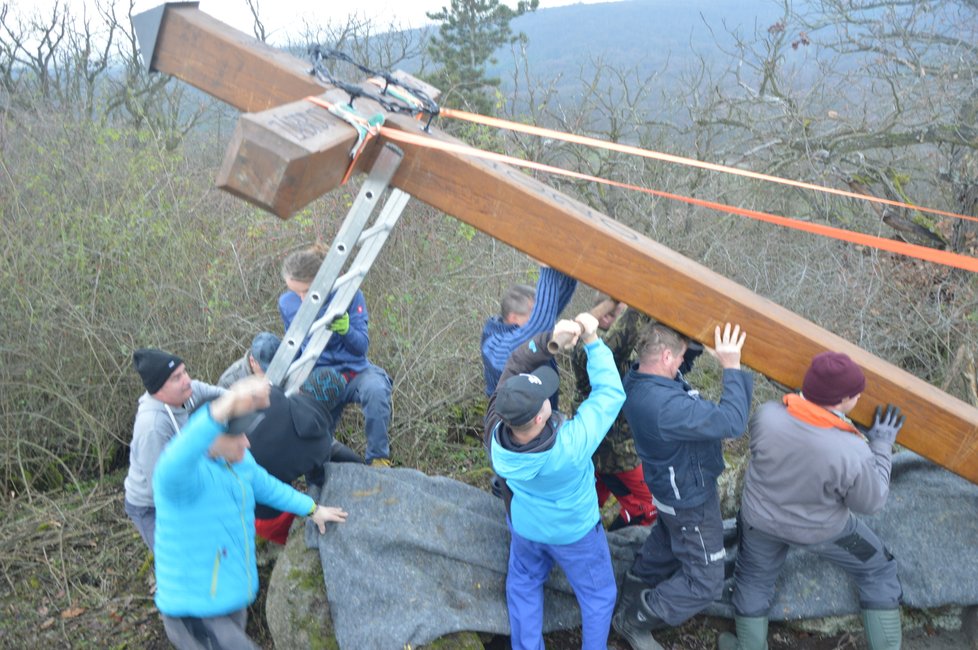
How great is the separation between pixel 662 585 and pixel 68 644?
298 centimetres

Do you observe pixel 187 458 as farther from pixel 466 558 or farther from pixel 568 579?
pixel 568 579

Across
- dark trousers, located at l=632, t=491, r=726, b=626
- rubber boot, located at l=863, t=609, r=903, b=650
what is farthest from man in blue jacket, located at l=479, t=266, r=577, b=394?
rubber boot, located at l=863, t=609, r=903, b=650

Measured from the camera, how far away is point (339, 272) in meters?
3.02

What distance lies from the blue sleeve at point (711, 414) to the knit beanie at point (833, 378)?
28 cm

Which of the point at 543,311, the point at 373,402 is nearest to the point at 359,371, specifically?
the point at 373,402

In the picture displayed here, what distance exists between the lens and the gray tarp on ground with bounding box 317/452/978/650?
3270 mm

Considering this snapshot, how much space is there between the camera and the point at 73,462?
5.50 metres

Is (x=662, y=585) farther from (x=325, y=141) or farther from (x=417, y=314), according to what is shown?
(x=417, y=314)

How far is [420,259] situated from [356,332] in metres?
2.85

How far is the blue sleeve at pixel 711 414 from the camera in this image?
3.02 meters

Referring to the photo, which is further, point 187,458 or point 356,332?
point 356,332

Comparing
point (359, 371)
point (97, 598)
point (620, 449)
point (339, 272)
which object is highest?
point (339, 272)

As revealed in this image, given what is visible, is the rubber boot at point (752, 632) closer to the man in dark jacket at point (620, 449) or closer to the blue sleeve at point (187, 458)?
the man in dark jacket at point (620, 449)

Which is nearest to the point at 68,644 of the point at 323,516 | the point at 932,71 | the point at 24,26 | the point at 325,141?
the point at 323,516
